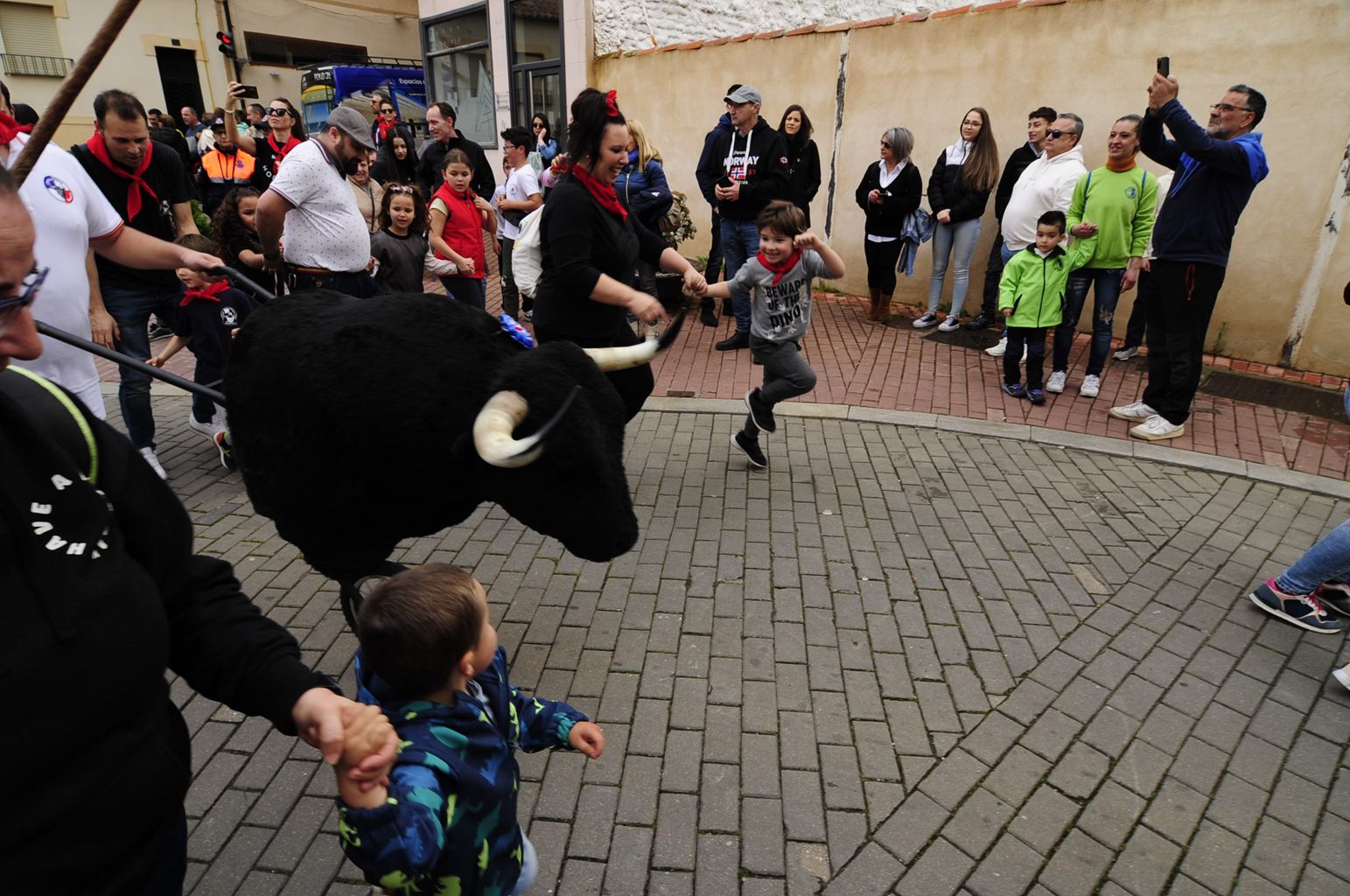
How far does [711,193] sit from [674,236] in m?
1.14

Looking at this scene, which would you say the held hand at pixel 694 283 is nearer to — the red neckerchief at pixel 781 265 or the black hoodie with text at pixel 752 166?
the red neckerchief at pixel 781 265

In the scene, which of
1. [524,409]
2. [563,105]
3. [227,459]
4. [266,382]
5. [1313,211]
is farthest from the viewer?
[563,105]

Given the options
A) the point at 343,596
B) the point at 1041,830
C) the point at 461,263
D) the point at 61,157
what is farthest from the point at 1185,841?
the point at 461,263

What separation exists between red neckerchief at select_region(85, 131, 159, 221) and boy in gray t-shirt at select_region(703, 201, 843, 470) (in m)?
3.47

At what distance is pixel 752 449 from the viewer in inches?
202

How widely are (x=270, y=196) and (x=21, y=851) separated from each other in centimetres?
381

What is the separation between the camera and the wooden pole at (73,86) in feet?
4.48

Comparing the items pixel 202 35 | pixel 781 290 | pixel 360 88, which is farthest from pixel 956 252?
pixel 202 35

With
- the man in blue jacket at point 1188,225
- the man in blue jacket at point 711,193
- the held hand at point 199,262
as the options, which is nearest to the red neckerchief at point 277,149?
the man in blue jacket at point 711,193

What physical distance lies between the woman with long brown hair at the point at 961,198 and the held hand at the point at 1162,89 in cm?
285

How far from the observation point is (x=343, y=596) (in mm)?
3195

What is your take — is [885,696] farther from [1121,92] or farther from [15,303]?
[1121,92]

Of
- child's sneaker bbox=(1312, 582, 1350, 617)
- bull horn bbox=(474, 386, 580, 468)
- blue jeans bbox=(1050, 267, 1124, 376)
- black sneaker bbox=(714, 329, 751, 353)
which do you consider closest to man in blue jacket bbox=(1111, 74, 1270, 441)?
blue jeans bbox=(1050, 267, 1124, 376)

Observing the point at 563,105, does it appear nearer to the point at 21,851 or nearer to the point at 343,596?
the point at 343,596
